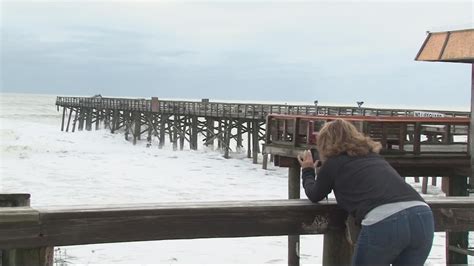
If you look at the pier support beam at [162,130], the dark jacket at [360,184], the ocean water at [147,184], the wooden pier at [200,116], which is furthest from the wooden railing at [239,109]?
the dark jacket at [360,184]

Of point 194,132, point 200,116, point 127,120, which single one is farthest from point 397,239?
point 127,120

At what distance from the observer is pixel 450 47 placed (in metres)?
9.09

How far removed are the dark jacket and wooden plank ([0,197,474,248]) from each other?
144mm

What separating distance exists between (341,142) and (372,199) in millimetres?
305

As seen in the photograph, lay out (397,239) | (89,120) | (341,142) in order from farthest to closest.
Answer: (89,120) → (341,142) → (397,239)

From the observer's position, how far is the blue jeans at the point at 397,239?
240 centimetres

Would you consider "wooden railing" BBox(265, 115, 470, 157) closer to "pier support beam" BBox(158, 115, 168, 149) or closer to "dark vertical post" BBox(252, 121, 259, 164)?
"dark vertical post" BBox(252, 121, 259, 164)

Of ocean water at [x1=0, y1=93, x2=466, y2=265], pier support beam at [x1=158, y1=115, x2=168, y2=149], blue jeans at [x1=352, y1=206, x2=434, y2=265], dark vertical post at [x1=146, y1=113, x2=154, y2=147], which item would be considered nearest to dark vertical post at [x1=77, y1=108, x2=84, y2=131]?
ocean water at [x1=0, y1=93, x2=466, y2=265]

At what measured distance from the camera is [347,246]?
2768 millimetres

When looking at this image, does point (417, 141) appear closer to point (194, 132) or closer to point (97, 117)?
point (194, 132)

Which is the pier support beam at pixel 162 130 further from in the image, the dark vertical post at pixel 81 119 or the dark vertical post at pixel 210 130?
the dark vertical post at pixel 81 119

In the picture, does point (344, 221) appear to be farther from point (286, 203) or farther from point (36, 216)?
point (36, 216)

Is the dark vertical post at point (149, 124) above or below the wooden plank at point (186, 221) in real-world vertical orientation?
below

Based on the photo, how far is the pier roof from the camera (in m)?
8.88
